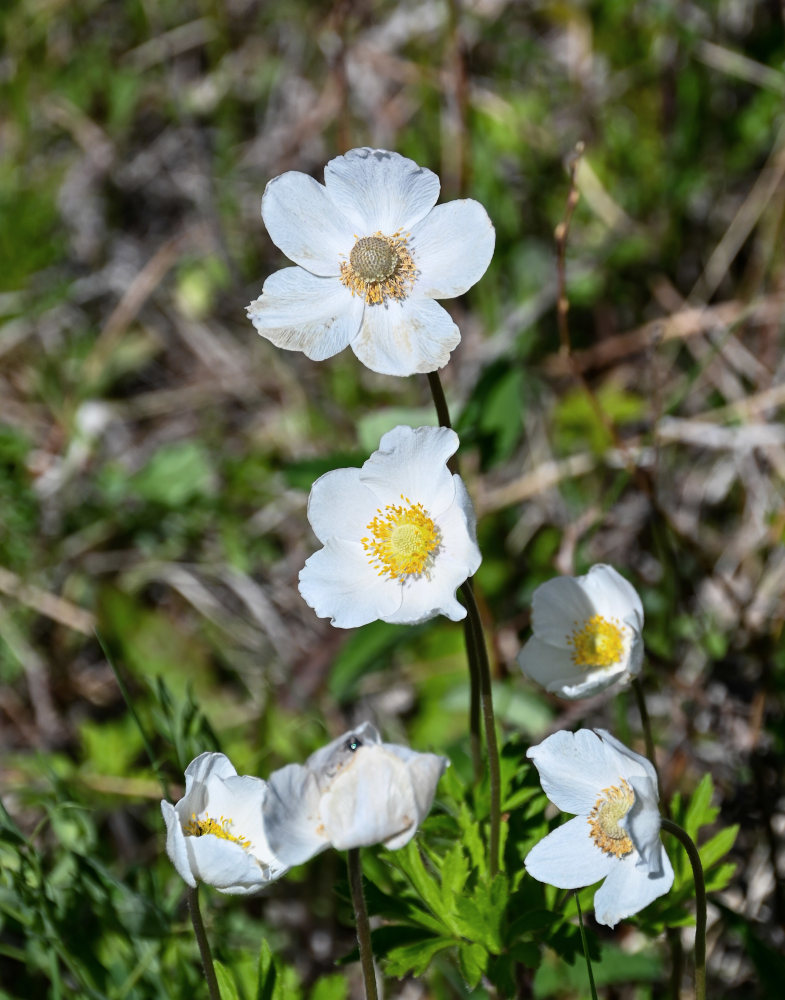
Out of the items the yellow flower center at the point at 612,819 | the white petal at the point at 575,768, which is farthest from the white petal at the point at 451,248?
the yellow flower center at the point at 612,819

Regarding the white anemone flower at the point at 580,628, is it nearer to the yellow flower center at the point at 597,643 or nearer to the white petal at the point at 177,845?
the yellow flower center at the point at 597,643

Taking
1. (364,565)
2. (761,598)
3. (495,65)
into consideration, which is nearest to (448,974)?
(364,565)

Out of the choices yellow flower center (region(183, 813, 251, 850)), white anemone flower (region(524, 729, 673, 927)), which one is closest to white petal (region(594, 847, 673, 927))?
white anemone flower (region(524, 729, 673, 927))

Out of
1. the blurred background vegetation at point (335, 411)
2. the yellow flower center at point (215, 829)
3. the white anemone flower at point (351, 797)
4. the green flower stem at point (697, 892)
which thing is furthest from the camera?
the blurred background vegetation at point (335, 411)

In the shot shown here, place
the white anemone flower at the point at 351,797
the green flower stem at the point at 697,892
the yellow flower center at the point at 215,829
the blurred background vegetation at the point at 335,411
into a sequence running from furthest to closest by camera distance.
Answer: the blurred background vegetation at the point at 335,411
the yellow flower center at the point at 215,829
the green flower stem at the point at 697,892
the white anemone flower at the point at 351,797

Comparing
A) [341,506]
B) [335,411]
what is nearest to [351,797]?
[341,506]

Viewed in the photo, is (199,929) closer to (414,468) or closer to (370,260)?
(414,468)
